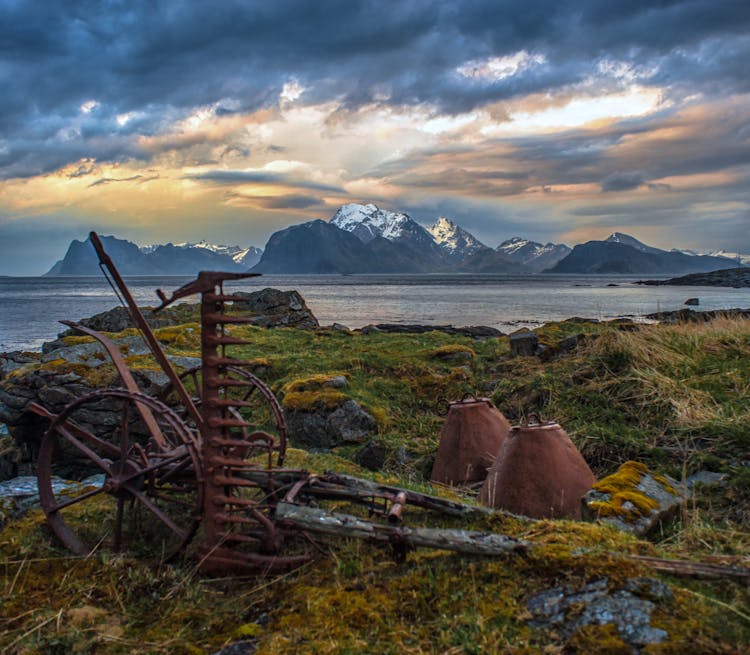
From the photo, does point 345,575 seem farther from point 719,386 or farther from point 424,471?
point 719,386

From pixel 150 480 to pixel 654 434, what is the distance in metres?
5.62

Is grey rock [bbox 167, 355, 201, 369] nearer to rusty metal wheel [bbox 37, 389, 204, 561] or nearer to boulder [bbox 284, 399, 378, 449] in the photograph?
boulder [bbox 284, 399, 378, 449]

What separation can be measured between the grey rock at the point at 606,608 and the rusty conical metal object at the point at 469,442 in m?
2.88

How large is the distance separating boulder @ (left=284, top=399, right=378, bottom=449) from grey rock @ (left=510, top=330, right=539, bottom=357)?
4854mm

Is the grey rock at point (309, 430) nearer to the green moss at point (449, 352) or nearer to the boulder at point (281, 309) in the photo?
the green moss at point (449, 352)

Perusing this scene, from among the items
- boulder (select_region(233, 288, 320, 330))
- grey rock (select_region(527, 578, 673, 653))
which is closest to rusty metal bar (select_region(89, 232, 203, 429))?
grey rock (select_region(527, 578, 673, 653))

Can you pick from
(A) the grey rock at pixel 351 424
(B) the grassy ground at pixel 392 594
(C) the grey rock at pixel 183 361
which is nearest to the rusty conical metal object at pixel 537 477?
(B) the grassy ground at pixel 392 594

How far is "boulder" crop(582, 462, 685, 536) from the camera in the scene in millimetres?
3982

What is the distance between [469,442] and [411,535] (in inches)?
106

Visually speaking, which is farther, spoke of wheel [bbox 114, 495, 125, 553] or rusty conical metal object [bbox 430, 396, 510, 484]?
rusty conical metal object [bbox 430, 396, 510, 484]

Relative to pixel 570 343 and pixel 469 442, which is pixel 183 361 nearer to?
pixel 469 442

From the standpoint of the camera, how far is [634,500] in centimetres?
418

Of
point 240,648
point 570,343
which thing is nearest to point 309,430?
point 240,648

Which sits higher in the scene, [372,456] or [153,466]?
[153,466]
